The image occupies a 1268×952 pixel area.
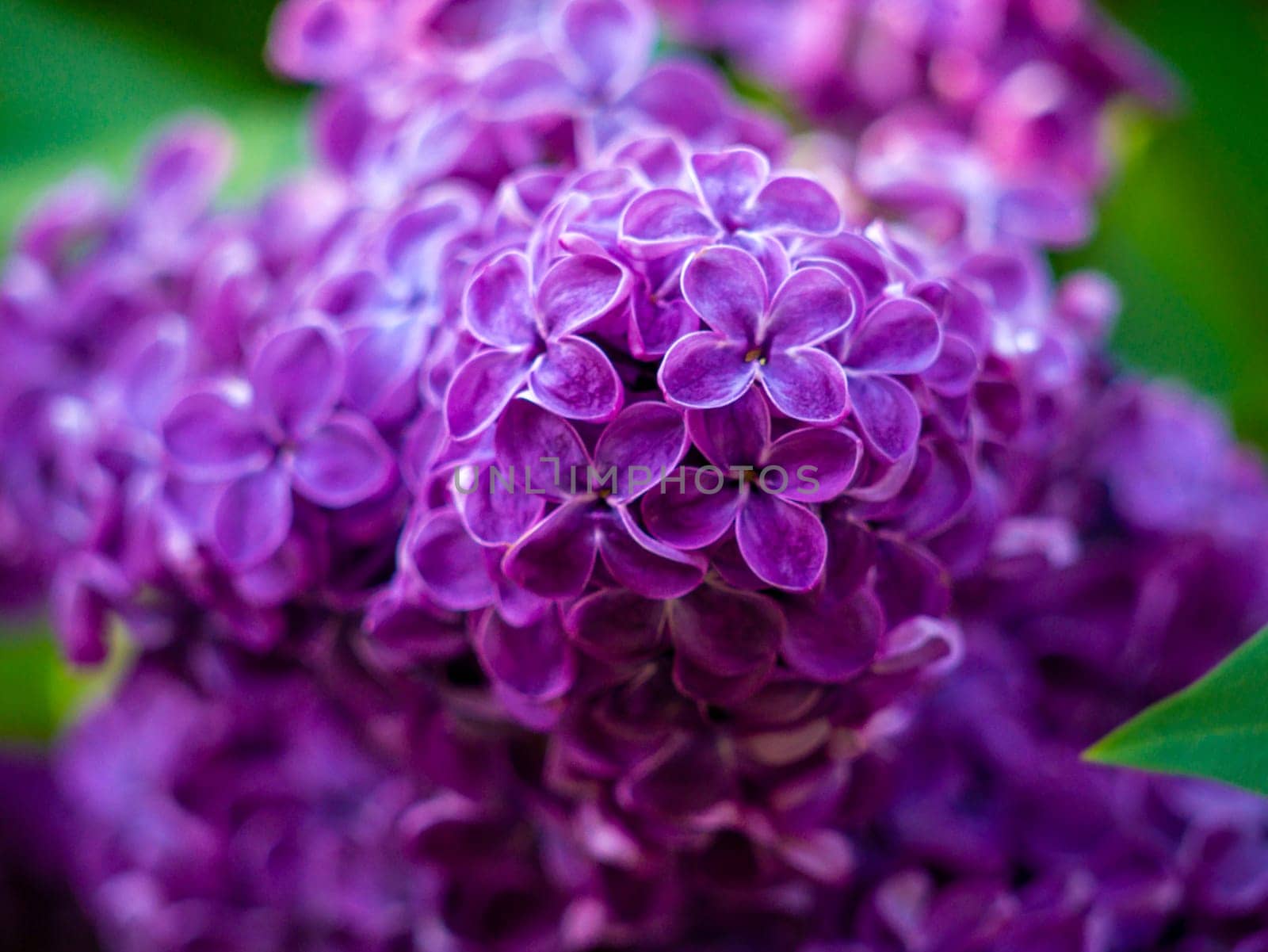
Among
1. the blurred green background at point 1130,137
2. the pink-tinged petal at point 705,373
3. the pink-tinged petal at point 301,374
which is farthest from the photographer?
the blurred green background at point 1130,137

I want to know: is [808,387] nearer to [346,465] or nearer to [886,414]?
[886,414]

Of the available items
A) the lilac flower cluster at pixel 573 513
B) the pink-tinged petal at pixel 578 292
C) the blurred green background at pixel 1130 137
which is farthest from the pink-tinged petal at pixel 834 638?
the blurred green background at pixel 1130 137

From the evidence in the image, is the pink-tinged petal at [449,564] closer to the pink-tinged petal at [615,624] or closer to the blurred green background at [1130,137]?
the pink-tinged petal at [615,624]

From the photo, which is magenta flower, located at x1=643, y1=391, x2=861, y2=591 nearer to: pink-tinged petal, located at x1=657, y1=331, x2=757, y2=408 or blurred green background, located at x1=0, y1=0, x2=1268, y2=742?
pink-tinged petal, located at x1=657, y1=331, x2=757, y2=408

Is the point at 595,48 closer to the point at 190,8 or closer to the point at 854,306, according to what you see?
the point at 854,306

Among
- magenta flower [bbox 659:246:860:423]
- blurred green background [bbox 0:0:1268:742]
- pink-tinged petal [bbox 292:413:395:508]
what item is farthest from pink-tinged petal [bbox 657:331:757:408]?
blurred green background [bbox 0:0:1268:742]

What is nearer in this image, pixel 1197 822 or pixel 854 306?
pixel 854 306

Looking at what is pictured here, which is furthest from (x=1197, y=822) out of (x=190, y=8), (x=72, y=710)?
(x=190, y=8)
